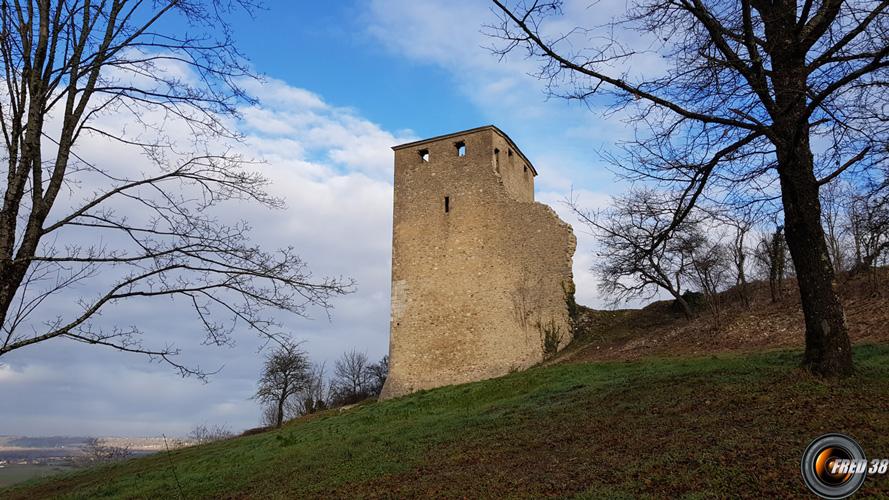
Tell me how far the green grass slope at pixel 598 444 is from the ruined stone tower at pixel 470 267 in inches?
325

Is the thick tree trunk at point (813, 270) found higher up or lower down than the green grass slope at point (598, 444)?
higher up

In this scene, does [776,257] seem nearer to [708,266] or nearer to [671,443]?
[708,266]

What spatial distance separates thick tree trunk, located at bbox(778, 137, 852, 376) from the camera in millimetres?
7223

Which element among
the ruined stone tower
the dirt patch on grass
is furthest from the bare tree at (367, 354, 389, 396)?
the dirt patch on grass

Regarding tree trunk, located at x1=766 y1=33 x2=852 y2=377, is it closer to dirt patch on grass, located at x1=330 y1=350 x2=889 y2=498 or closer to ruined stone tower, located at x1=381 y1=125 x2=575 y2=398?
dirt patch on grass, located at x1=330 y1=350 x2=889 y2=498

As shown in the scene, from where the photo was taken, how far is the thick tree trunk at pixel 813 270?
722 cm

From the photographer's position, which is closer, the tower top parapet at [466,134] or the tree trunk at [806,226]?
the tree trunk at [806,226]

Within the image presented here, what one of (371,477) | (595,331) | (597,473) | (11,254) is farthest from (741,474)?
(595,331)

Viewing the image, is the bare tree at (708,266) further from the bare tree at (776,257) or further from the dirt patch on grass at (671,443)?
the dirt patch on grass at (671,443)

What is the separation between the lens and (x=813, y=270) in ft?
24.0

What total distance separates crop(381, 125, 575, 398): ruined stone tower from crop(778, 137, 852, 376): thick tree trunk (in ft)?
44.5

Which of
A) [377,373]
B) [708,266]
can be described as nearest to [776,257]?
[708,266]

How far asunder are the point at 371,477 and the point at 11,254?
4758mm

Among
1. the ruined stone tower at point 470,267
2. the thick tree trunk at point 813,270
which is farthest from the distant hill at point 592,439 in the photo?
the ruined stone tower at point 470,267
